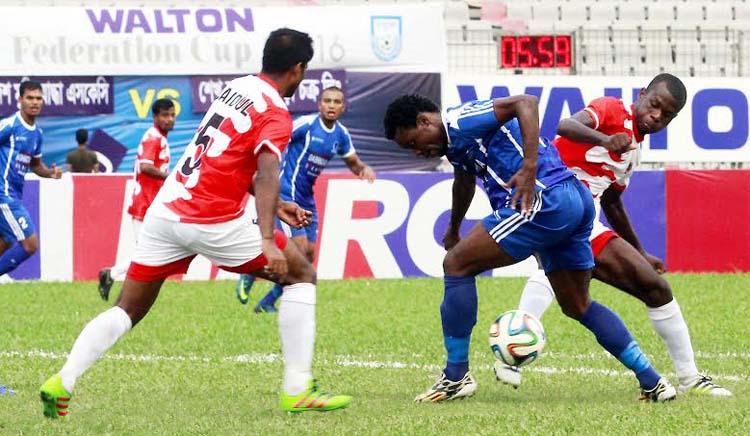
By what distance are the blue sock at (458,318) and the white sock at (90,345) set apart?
5.93ft

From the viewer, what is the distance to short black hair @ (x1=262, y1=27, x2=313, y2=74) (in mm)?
6496

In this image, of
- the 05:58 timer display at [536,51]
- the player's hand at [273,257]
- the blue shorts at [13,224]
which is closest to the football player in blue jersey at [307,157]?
the blue shorts at [13,224]

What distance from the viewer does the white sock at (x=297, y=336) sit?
6605mm

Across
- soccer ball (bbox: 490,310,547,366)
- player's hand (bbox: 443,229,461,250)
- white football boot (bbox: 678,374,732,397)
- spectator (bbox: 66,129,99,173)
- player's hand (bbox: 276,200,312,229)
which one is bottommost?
white football boot (bbox: 678,374,732,397)

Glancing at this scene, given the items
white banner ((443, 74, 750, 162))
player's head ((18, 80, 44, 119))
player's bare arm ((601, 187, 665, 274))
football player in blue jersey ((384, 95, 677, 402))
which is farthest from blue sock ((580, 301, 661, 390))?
white banner ((443, 74, 750, 162))

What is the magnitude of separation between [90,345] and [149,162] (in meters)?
8.74

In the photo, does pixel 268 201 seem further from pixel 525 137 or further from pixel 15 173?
pixel 15 173

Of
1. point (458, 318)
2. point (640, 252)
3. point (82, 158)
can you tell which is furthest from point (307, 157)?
point (82, 158)

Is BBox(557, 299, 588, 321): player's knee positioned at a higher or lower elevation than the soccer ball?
higher

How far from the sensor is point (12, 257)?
44.1 feet

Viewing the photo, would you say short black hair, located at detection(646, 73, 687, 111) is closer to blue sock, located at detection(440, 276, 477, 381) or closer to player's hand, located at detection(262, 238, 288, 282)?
blue sock, located at detection(440, 276, 477, 381)

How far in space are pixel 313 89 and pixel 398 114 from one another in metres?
15.6

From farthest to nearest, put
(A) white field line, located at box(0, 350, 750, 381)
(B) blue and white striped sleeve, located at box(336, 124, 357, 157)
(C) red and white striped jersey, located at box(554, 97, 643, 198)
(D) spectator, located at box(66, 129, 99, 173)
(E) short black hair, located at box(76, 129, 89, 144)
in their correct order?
(E) short black hair, located at box(76, 129, 89, 144) → (D) spectator, located at box(66, 129, 99, 173) → (B) blue and white striped sleeve, located at box(336, 124, 357, 157) → (A) white field line, located at box(0, 350, 750, 381) → (C) red and white striped jersey, located at box(554, 97, 643, 198)

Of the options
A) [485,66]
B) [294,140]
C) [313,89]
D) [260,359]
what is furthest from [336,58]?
[260,359]
